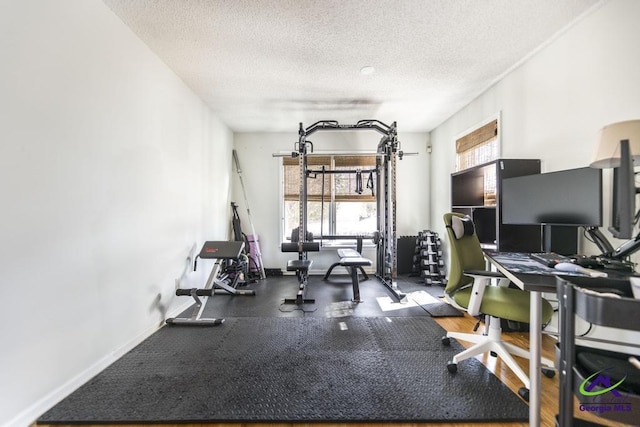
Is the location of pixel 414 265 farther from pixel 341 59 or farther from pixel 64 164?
pixel 64 164

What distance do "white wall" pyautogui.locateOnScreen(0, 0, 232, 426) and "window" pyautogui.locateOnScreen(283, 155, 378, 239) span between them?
2468 millimetres

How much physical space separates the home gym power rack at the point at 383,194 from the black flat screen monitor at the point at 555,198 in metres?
1.50

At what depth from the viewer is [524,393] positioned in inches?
62.4

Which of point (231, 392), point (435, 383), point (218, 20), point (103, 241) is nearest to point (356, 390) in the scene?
point (435, 383)

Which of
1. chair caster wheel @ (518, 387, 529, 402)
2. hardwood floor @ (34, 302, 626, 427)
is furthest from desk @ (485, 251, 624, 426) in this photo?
chair caster wheel @ (518, 387, 529, 402)

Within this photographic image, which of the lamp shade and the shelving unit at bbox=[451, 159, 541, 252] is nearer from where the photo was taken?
the lamp shade

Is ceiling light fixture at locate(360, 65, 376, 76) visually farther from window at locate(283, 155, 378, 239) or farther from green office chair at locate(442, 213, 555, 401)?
window at locate(283, 155, 378, 239)

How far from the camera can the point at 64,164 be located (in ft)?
5.34

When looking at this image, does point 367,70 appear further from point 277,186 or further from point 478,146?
point 277,186

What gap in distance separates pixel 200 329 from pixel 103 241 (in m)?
1.21

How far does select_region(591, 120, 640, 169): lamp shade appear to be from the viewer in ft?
4.62

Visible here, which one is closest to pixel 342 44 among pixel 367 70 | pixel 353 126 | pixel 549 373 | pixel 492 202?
pixel 367 70
